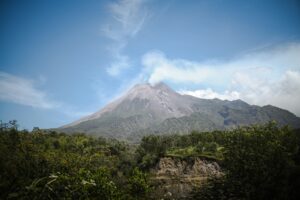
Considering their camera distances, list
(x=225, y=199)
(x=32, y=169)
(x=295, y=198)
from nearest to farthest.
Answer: (x=295, y=198) → (x=32, y=169) → (x=225, y=199)

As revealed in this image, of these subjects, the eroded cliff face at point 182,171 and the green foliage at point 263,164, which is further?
the eroded cliff face at point 182,171

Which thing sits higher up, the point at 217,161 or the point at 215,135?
the point at 215,135

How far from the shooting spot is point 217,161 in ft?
275

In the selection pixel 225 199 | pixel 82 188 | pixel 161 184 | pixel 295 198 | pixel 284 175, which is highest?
pixel 82 188

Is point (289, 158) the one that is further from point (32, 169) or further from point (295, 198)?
point (32, 169)

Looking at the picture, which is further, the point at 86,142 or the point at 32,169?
the point at 86,142

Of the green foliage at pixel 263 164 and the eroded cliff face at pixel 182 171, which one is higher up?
the green foliage at pixel 263 164

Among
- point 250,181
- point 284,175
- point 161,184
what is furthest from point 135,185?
point 161,184

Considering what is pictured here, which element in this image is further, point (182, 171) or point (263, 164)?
point (182, 171)

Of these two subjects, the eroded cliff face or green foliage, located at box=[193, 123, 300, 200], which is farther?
the eroded cliff face

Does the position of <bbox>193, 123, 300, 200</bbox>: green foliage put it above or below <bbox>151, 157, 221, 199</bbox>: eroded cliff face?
above

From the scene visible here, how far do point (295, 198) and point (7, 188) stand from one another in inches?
876

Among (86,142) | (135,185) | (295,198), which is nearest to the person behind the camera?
(295,198)

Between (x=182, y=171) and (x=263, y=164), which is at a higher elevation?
(x=263, y=164)
